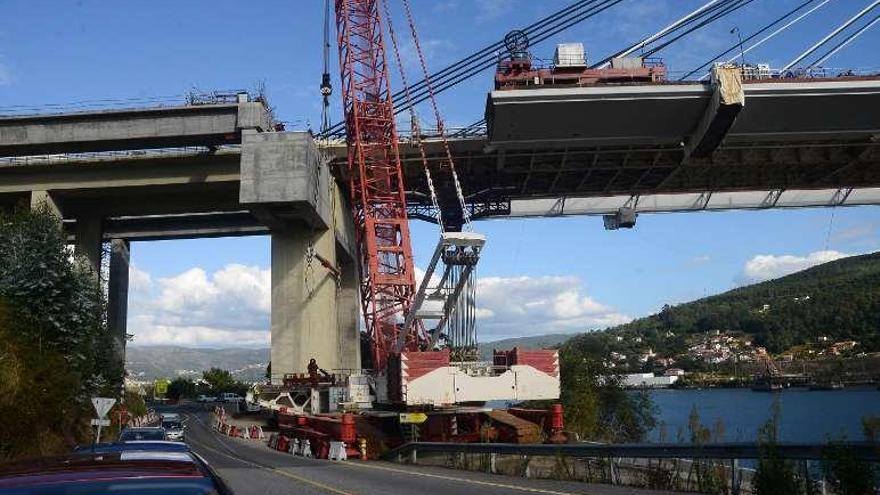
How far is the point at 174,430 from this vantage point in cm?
3975

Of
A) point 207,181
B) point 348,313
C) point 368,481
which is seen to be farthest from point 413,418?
point 348,313

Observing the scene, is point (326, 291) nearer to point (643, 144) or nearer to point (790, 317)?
point (643, 144)

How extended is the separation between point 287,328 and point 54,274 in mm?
20663

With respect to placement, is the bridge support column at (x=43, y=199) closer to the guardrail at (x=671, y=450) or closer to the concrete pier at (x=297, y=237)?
the concrete pier at (x=297, y=237)

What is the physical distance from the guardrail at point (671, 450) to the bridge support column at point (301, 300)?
32.6 meters

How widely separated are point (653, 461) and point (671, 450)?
6.84 ft

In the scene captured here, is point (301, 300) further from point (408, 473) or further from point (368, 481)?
point (368, 481)

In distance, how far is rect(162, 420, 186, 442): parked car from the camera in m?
37.9

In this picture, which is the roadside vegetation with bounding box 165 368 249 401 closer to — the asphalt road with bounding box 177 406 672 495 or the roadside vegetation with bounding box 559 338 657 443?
the roadside vegetation with bounding box 559 338 657 443

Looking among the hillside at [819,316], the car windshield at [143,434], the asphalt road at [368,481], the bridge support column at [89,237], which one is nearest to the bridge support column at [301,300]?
the bridge support column at [89,237]

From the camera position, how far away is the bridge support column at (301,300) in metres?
54.5

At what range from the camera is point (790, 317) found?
164 metres

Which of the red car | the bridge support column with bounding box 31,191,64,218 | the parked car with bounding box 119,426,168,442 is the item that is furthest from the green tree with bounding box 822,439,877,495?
the bridge support column with bounding box 31,191,64,218

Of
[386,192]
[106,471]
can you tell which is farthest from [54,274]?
[106,471]
